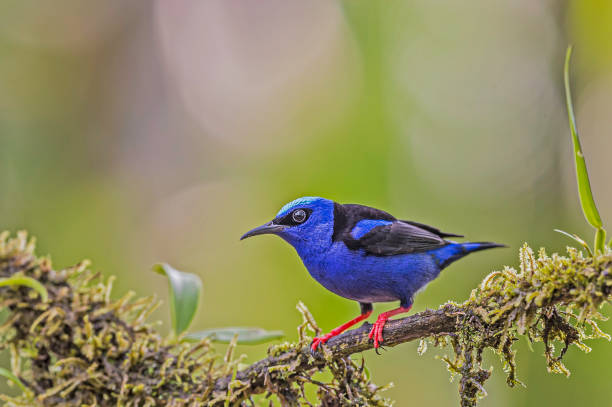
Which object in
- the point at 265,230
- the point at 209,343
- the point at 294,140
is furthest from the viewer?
the point at 294,140

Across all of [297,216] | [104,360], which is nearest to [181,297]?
[104,360]

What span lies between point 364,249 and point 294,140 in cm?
399

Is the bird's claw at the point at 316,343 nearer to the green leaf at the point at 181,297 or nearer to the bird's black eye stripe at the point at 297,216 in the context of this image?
the green leaf at the point at 181,297

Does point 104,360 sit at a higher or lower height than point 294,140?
lower

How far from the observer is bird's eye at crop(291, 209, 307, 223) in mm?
3574

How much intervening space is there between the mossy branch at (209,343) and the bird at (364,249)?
1.38ft

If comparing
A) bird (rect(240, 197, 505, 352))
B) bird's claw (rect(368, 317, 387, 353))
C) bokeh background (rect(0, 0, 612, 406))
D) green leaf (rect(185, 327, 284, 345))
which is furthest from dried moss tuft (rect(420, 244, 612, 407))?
bokeh background (rect(0, 0, 612, 406))

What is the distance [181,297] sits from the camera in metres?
3.37

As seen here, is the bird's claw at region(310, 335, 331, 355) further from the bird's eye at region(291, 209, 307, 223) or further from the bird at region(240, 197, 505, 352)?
the bird's eye at region(291, 209, 307, 223)

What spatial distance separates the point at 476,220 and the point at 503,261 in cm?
60

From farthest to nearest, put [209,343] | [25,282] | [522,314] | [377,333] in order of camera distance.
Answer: [209,343]
[25,282]
[377,333]
[522,314]

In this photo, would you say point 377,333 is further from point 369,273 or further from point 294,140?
point 294,140

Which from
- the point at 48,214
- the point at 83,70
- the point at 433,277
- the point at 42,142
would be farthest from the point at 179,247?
the point at 433,277

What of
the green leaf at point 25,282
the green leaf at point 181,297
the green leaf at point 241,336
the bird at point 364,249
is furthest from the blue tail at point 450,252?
the green leaf at point 25,282
